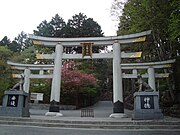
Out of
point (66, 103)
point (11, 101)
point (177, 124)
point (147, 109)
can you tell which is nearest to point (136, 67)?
point (147, 109)

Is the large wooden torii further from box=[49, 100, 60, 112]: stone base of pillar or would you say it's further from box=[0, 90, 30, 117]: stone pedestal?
box=[0, 90, 30, 117]: stone pedestal

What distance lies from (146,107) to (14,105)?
8.07 metres

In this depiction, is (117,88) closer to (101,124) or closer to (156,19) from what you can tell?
(101,124)

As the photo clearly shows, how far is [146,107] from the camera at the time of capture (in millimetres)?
11781

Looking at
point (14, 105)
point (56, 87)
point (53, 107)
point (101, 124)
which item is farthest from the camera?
point (56, 87)

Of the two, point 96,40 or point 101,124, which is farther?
point 96,40

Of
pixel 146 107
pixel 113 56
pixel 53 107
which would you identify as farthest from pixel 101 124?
pixel 113 56

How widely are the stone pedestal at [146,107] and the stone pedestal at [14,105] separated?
682cm

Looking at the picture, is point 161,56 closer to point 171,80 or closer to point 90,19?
point 171,80

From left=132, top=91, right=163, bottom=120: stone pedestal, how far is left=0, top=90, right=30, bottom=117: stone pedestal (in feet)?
22.4

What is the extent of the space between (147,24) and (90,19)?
26644 mm

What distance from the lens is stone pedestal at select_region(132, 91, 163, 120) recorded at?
455 inches

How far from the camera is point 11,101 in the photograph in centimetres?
1300

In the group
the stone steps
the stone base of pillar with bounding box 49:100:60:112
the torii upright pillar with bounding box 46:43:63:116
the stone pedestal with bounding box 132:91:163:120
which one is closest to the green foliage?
the stone pedestal with bounding box 132:91:163:120
